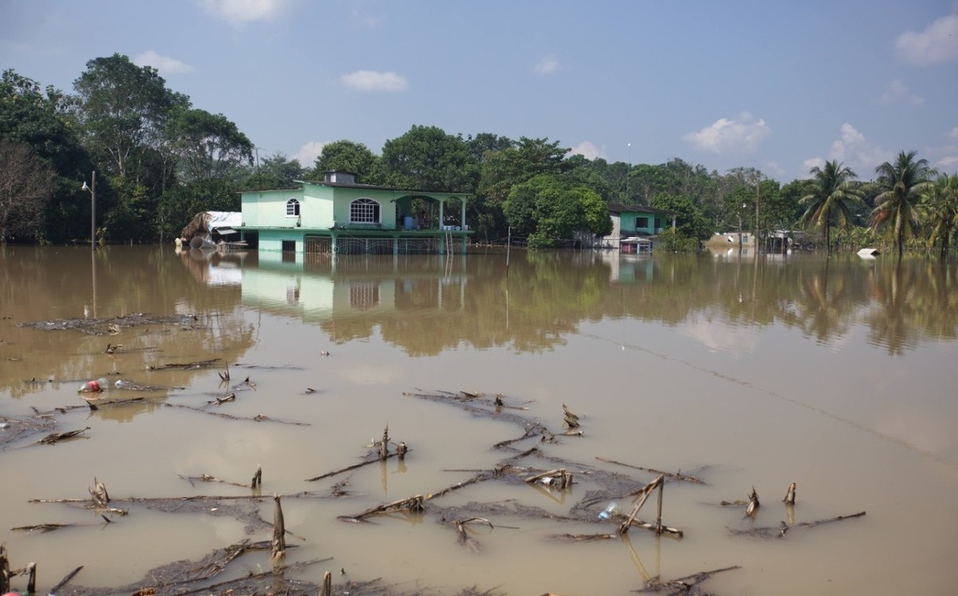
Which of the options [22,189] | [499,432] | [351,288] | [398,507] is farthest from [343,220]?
[398,507]

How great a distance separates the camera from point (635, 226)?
53.9m

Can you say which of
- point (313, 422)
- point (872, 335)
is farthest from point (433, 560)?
point (872, 335)

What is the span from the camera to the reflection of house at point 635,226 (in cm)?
5166

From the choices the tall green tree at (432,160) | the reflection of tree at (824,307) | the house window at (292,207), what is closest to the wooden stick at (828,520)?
the reflection of tree at (824,307)

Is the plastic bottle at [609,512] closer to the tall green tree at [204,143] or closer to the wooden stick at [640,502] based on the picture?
the wooden stick at [640,502]

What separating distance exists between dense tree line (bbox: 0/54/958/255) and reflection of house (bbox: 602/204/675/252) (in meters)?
1.53

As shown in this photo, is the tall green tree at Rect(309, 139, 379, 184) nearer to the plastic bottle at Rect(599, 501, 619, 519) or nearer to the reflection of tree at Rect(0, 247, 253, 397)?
the reflection of tree at Rect(0, 247, 253, 397)

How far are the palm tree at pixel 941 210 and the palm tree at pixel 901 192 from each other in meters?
0.68

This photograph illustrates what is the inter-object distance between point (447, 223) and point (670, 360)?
107 feet

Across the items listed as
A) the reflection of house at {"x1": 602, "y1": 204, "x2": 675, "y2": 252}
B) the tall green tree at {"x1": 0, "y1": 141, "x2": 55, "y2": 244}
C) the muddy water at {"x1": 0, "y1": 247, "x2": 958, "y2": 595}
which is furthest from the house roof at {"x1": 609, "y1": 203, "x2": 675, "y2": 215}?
the muddy water at {"x1": 0, "y1": 247, "x2": 958, "y2": 595}

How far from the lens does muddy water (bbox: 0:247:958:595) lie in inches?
188

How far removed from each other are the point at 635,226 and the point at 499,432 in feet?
159

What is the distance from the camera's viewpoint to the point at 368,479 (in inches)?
236

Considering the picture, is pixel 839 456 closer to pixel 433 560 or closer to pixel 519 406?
pixel 519 406
